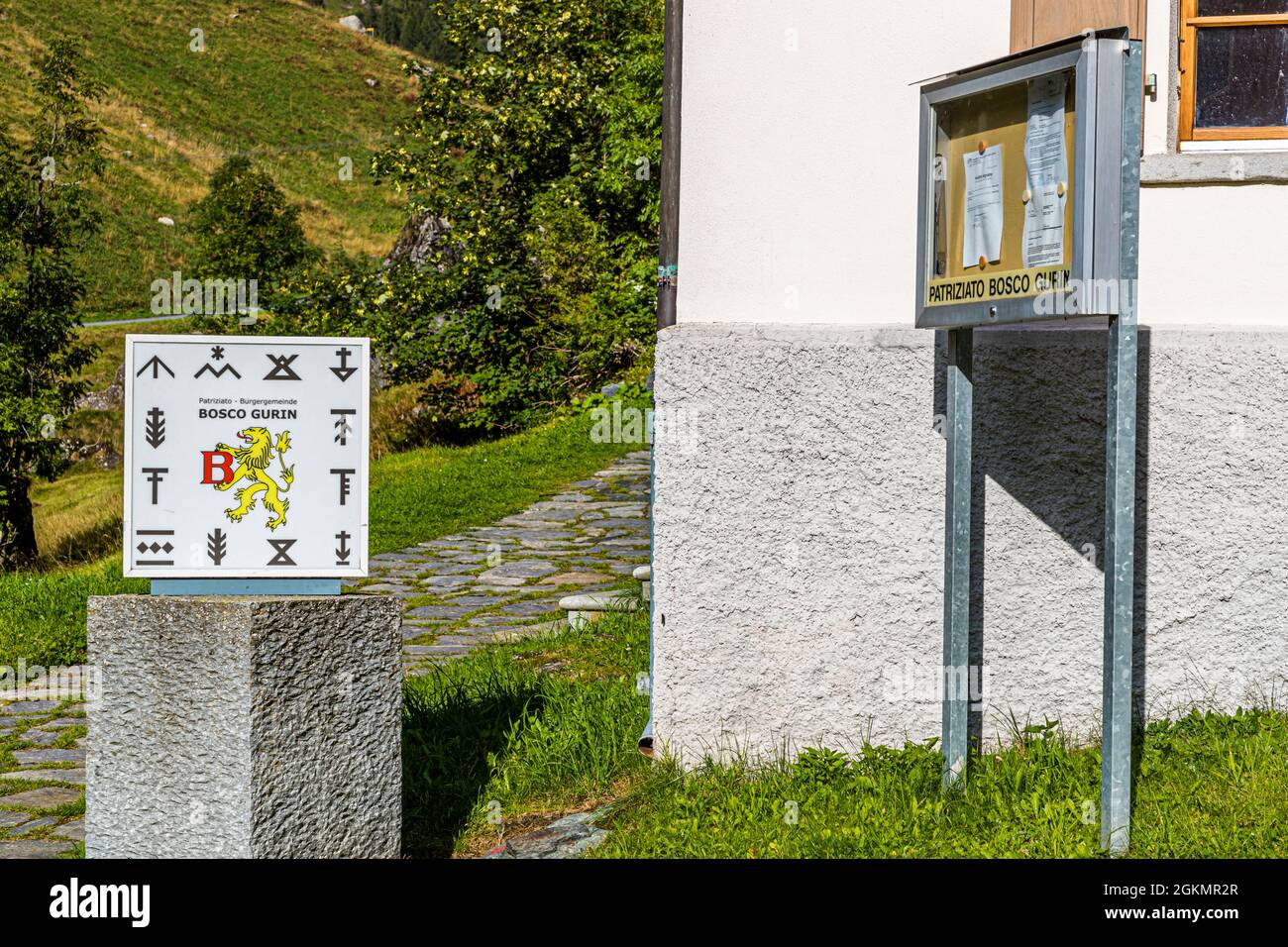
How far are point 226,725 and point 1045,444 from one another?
2929 millimetres

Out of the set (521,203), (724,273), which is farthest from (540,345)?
(724,273)

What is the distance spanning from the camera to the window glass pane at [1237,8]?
4902mm

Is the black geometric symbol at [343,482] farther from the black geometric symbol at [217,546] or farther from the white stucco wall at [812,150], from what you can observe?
the white stucco wall at [812,150]

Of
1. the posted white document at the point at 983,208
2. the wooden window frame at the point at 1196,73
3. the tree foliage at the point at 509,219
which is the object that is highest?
the tree foliage at the point at 509,219

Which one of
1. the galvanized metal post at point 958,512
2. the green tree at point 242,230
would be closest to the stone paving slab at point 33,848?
the galvanized metal post at point 958,512

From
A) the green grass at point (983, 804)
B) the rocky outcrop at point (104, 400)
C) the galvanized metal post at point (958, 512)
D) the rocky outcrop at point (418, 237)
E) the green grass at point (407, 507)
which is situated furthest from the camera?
the rocky outcrop at point (104, 400)

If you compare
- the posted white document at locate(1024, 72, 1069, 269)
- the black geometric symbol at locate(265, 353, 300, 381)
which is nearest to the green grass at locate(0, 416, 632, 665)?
the black geometric symbol at locate(265, 353, 300, 381)

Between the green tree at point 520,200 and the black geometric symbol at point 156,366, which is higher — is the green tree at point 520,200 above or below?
above

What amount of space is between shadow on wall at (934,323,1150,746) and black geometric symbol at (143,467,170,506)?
274cm

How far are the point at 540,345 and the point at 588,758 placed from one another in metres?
14.1

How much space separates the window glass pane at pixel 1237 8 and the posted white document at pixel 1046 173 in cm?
144

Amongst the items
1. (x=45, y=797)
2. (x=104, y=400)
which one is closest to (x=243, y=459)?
(x=45, y=797)

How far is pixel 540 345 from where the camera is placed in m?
18.7

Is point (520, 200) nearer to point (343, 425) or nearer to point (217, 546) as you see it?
point (343, 425)
